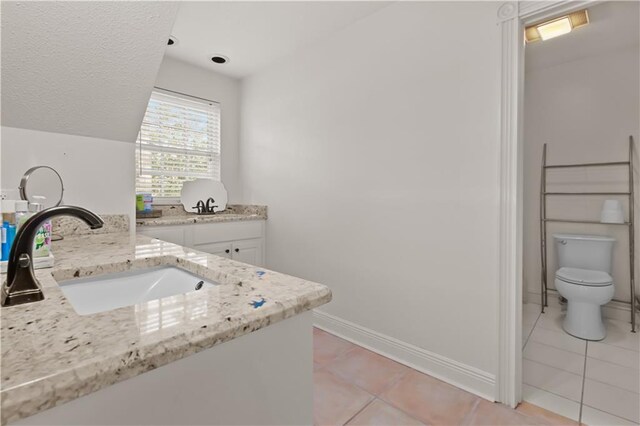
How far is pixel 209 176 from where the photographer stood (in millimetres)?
3268

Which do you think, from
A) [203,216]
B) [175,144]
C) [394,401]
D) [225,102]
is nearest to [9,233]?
[394,401]

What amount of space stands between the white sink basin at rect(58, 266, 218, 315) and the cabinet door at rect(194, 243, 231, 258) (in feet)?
5.24

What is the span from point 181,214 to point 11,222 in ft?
6.90

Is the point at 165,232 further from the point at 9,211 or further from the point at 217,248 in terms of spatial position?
the point at 9,211

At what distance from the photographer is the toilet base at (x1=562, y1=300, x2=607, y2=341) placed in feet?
7.68

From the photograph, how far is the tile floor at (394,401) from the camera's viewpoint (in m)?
1.49

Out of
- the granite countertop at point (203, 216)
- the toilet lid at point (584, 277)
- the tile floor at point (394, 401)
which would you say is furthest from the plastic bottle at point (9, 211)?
the toilet lid at point (584, 277)

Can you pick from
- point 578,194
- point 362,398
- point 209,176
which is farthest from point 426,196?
point 209,176

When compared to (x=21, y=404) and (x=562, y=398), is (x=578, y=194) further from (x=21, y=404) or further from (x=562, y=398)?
(x=21, y=404)

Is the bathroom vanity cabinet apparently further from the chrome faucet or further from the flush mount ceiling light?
the flush mount ceiling light

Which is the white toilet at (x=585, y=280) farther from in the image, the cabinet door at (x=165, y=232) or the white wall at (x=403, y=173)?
the cabinet door at (x=165, y=232)

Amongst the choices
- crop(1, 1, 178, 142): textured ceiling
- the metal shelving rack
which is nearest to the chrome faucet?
crop(1, 1, 178, 142): textured ceiling

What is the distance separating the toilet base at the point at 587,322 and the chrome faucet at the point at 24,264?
3.16 metres

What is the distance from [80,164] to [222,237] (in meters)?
1.32
